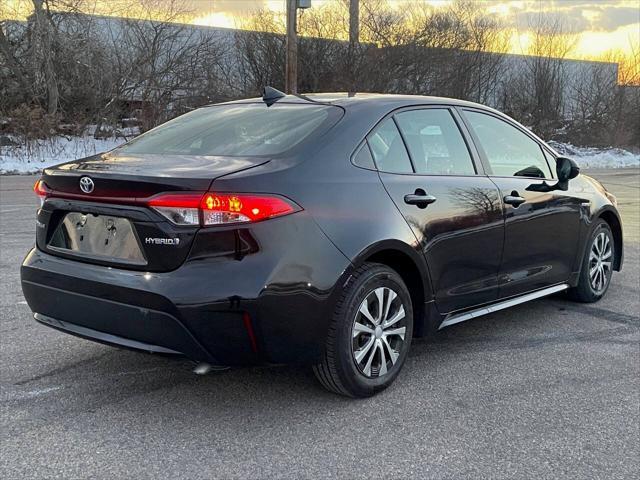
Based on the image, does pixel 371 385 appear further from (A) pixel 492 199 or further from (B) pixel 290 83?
(B) pixel 290 83

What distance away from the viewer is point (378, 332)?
11.8 ft

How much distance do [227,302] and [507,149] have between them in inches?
104

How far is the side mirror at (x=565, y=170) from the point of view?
4895mm

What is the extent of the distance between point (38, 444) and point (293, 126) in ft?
6.78

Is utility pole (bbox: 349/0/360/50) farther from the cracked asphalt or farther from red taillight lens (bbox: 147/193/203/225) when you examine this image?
red taillight lens (bbox: 147/193/203/225)

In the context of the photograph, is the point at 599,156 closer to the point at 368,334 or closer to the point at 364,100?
the point at 364,100

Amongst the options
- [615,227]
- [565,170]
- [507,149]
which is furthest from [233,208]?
[615,227]

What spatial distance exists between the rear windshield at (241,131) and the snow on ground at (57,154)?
53.9 ft

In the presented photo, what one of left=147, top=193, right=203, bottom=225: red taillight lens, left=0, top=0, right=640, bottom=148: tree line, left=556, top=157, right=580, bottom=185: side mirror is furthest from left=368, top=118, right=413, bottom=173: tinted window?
left=0, top=0, right=640, bottom=148: tree line

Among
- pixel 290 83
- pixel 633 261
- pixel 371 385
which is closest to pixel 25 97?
pixel 290 83

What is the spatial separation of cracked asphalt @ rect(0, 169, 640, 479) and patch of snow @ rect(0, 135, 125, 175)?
1595 cm

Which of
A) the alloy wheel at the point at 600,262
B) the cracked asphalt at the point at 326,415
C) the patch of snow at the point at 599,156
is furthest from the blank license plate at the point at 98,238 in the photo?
the patch of snow at the point at 599,156

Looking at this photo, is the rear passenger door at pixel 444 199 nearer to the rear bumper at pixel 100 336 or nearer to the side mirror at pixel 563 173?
the side mirror at pixel 563 173

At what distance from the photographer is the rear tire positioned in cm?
546
